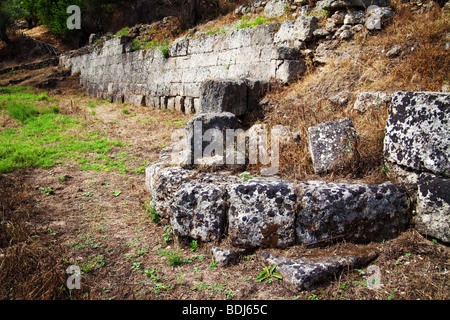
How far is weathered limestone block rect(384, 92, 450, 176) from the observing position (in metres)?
2.58

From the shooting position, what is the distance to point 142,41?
1292cm

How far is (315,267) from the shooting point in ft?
7.99

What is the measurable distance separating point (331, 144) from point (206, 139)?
4.97ft

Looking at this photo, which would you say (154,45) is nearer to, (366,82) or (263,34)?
(263,34)

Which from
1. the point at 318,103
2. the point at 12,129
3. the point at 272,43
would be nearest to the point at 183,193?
the point at 318,103

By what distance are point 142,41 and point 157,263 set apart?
39.3ft

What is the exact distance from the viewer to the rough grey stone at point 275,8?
812 centimetres

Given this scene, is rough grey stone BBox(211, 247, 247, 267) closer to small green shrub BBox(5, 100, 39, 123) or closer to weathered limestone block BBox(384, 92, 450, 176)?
weathered limestone block BBox(384, 92, 450, 176)

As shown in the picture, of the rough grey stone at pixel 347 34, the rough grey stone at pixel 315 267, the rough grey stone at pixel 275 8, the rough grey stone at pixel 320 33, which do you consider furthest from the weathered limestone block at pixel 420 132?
the rough grey stone at pixel 275 8

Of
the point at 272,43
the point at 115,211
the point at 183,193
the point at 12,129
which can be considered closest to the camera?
the point at 183,193

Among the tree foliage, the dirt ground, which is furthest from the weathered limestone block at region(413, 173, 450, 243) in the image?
the tree foliage
